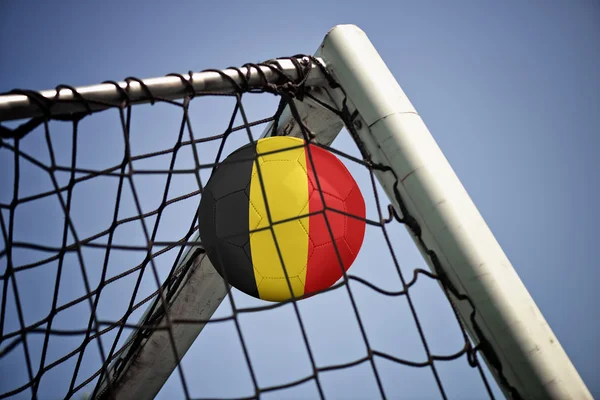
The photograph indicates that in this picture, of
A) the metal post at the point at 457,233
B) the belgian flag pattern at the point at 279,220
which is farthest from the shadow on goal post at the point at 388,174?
the belgian flag pattern at the point at 279,220

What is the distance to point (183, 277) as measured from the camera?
2.46 meters

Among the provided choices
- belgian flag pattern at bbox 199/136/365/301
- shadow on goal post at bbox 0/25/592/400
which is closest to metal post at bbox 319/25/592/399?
shadow on goal post at bbox 0/25/592/400

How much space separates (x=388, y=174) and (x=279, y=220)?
411 millimetres

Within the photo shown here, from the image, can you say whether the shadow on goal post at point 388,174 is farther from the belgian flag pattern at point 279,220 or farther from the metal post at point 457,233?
the belgian flag pattern at point 279,220

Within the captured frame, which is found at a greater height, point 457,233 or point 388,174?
point 388,174

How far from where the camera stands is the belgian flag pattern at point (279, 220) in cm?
188

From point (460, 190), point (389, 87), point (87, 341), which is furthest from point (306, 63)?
point (87, 341)

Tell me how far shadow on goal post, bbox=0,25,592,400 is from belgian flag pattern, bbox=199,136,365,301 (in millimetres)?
123

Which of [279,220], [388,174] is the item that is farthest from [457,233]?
[279,220]

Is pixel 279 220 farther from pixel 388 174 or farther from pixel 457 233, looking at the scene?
pixel 457 233

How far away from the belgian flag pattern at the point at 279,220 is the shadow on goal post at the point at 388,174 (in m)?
0.12

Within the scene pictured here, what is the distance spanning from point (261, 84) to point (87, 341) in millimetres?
1272

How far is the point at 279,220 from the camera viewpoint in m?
1.87

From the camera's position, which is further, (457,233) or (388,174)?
(388,174)
